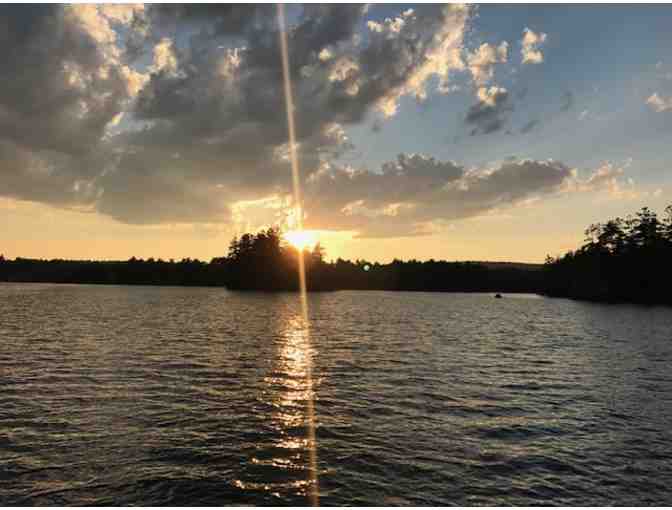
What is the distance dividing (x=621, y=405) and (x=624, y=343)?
3530 centimetres

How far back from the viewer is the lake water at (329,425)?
16438mm

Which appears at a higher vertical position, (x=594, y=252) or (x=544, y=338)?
(x=594, y=252)

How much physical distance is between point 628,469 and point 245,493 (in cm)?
1640

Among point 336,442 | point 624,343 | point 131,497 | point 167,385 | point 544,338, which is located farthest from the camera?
point 544,338

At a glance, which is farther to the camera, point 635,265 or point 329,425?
point 635,265

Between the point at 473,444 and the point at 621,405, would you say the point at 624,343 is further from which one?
the point at 473,444

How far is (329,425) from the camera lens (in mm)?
23500

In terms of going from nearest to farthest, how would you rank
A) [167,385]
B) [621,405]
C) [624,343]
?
[621,405] < [167,385] < [624,343]

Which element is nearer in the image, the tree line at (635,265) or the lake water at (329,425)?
the lake water at (329,425)

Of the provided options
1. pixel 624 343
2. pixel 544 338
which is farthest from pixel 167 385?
pixel 624 343

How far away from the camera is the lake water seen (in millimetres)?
16438

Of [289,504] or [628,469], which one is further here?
A: [628,469]

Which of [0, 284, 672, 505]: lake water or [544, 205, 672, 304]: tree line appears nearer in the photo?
[0, 284, 672, 505]: lake water

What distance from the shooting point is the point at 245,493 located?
15891 millimetres
